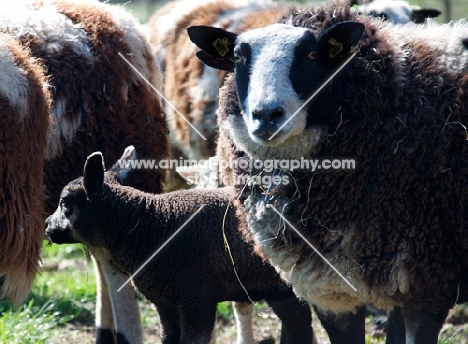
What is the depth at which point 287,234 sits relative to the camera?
4266 millimetres

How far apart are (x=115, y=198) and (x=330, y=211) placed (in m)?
1.54

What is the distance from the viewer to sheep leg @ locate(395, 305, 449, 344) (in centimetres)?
407

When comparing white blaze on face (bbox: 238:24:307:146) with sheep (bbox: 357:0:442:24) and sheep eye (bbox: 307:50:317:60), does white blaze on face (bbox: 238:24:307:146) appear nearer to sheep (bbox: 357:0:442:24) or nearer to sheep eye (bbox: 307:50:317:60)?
sheep eye (bbox: 307:50:317:60)

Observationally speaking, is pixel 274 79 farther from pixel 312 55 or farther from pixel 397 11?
pixel 397 11

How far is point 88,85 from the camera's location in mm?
5562

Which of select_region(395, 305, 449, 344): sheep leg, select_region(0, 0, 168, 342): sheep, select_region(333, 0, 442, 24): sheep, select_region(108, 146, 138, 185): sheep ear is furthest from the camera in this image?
select_region(333, 0, 442, 24): sheep

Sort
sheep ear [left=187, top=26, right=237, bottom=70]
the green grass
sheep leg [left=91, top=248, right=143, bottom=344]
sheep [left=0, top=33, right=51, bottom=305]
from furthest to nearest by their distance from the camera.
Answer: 1. the green grass
2. sheep leg [left=91, top=248, right=143, bottom=344]
3. sheep [left=0, top=33, right=51, bottom=305]
4. sheep ear [left=187, top=26, right=237, bottom=70]

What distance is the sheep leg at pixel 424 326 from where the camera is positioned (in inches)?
160

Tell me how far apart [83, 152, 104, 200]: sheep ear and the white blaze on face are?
1109 millimetres

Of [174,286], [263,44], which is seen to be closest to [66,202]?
[174,286]

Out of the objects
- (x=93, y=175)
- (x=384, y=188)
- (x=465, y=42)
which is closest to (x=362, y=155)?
(x=384, y=188)

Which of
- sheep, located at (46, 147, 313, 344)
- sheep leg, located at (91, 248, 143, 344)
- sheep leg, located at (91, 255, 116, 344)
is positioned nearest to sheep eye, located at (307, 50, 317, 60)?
sheep, located at (46, 147, 313, 344)

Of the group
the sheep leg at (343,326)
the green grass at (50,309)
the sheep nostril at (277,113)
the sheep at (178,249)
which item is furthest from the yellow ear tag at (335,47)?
the green grass at (50,309)

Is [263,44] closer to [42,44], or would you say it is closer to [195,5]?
[42,44]
